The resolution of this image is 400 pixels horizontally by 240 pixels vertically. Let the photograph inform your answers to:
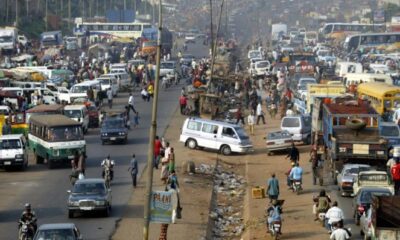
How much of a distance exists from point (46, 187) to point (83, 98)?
88.2 ft

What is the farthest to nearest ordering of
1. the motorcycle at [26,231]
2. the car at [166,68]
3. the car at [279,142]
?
the car at [166,68]
the car at [279,142]
the motorcycle at [26,231]

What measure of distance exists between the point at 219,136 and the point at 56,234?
2716 cm

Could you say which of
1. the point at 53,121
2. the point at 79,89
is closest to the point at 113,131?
the point at 53,121

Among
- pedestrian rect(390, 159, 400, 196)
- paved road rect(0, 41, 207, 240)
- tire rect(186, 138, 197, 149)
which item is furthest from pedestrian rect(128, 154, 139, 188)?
tire rect(186, 138, 197, 149)

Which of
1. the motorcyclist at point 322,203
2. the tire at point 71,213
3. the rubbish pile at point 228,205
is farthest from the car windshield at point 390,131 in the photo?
the tire at point 71,213

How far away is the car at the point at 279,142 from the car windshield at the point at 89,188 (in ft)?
67.1

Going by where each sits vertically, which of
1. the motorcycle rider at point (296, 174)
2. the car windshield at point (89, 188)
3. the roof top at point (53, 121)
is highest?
the car windshield at point (89, 188)

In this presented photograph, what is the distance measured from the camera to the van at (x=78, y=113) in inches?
2316

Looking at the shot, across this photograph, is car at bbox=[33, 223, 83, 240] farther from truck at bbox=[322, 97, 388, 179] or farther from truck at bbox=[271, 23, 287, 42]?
truck at bbox=[271, 23, 287, 42]

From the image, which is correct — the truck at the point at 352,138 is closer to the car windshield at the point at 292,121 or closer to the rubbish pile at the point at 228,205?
the rubbish pile at the point at 228,205

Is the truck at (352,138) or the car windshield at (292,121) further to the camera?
the car windshield at (292,121)

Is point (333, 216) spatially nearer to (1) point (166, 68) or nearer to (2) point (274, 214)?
(2) point (274, 214)

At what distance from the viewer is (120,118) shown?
57.5m

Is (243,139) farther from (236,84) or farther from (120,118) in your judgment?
(236,84)
